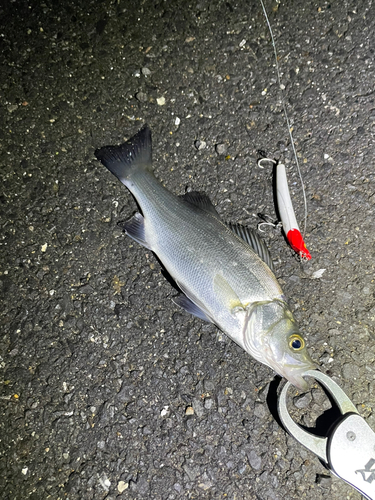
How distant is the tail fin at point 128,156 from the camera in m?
2.85

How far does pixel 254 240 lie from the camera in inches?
104

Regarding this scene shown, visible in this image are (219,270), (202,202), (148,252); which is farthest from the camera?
(148,252)

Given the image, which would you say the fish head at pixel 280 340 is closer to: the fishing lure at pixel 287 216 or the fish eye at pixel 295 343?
the fish eye at pixel 295 343

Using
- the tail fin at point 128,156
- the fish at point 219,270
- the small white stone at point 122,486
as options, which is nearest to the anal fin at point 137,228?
the fish at point 219,270

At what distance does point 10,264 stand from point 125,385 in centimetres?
128

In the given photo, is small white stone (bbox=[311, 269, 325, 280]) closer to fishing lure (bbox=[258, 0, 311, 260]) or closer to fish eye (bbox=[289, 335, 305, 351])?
fishing lure (bbox=[258, 0, 311, 260])

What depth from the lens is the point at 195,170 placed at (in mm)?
2986

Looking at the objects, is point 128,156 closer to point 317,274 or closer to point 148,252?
point 148,252

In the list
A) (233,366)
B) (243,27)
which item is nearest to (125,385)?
(233,366)

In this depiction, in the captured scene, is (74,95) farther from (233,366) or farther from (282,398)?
(282,398)

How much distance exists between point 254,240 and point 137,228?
2.75 feet

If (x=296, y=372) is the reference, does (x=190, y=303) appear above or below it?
above

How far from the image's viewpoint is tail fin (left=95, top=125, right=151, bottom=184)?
2854 mm

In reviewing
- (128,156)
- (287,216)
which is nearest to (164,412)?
(287,216)
